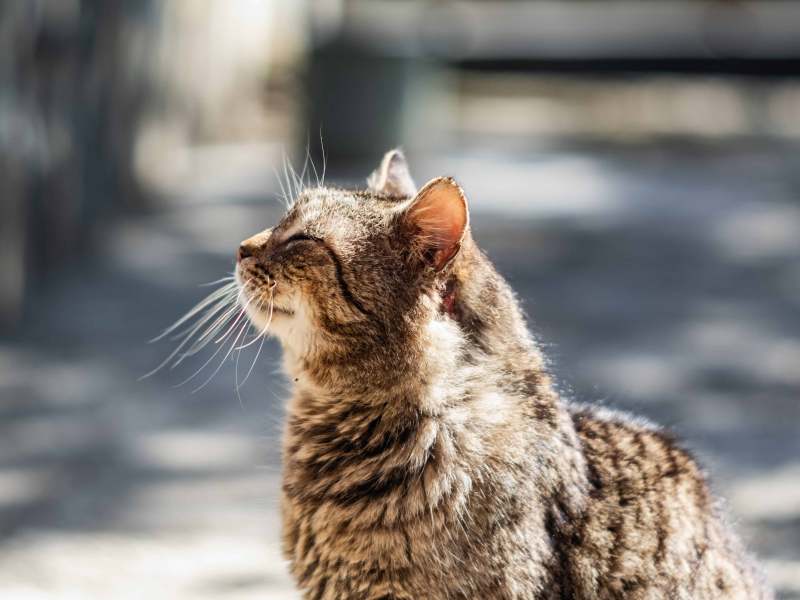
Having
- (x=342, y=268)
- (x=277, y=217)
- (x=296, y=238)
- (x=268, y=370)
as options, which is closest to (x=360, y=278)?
(x=342, y=268)

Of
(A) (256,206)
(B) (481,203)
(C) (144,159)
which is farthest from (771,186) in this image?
(C) (144,159)

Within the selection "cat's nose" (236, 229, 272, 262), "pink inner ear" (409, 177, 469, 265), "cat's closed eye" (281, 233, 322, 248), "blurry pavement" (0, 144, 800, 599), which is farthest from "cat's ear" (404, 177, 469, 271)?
"blurry pavement" (0, 144, 800, 599)

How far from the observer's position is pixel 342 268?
314cm

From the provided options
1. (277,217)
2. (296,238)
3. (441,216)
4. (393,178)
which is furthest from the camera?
(277,217)

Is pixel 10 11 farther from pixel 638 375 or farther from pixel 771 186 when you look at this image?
pixel 771 186

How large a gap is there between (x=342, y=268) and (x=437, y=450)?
494 mm

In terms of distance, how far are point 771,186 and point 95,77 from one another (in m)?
5.51

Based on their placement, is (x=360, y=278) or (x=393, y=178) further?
(x=393, y=178)

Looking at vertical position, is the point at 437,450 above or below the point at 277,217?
below

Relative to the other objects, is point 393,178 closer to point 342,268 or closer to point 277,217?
point 342,268

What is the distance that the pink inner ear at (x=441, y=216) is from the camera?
2943 mm

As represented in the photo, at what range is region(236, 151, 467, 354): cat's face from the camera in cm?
308

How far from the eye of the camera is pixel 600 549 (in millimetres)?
3053

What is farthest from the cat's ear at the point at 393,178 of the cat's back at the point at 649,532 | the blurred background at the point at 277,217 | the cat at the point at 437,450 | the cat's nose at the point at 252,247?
the cat's back at the point at 649,532
